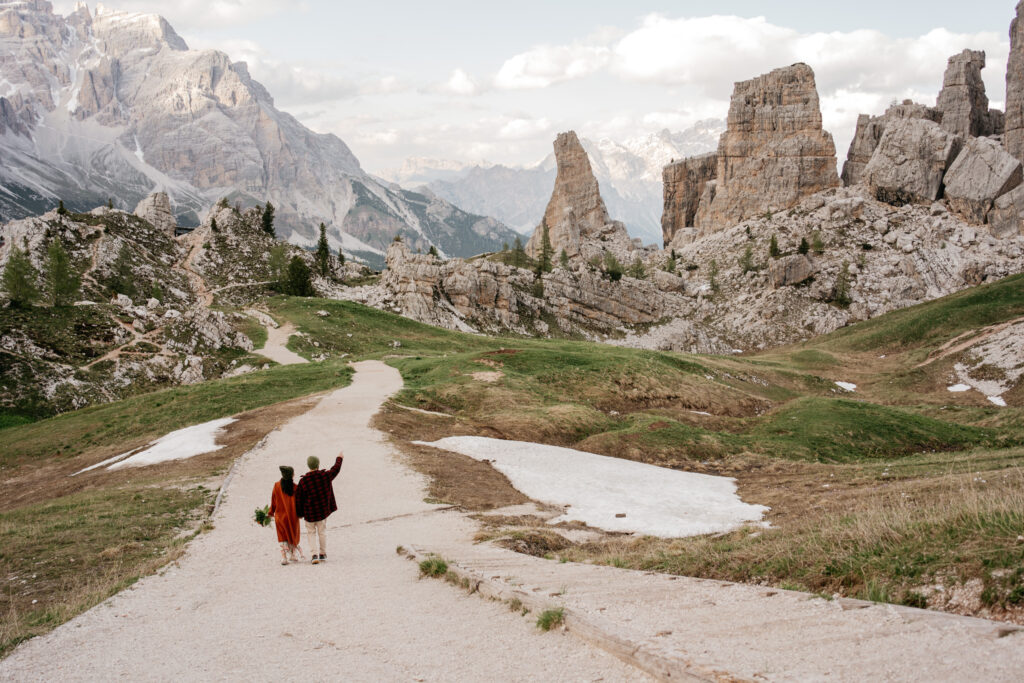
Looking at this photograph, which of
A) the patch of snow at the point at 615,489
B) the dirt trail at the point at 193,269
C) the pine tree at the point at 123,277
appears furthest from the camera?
the dirt trail at the point at 193,269

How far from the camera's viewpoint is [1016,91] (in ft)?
403

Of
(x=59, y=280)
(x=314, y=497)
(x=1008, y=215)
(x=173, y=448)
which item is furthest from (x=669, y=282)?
(x=314, y=497)

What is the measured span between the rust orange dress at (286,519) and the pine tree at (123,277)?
Result: 82440mm

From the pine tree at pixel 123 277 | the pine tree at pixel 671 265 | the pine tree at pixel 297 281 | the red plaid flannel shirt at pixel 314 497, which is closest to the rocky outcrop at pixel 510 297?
the pine tree at pixel 297 281

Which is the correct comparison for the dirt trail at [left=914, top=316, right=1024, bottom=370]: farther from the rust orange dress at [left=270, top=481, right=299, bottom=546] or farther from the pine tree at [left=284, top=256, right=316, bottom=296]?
the pine tree at [left=284, top=256, right=316, bottom=296]

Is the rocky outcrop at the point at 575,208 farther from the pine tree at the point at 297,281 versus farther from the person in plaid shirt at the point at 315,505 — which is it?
the person in plaid shirt at the point at 315,505

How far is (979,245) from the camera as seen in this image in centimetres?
10356

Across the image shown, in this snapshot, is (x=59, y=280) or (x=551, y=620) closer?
(x=551, y=620)

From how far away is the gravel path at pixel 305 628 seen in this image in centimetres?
662

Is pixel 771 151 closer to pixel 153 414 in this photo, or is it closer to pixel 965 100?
pixel 965 100

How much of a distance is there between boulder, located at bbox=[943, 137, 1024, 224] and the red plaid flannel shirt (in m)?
138

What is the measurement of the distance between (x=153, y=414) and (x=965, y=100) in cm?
17297

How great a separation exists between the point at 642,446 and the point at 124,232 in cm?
10687

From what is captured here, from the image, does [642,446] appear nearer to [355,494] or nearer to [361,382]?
[355,494]
